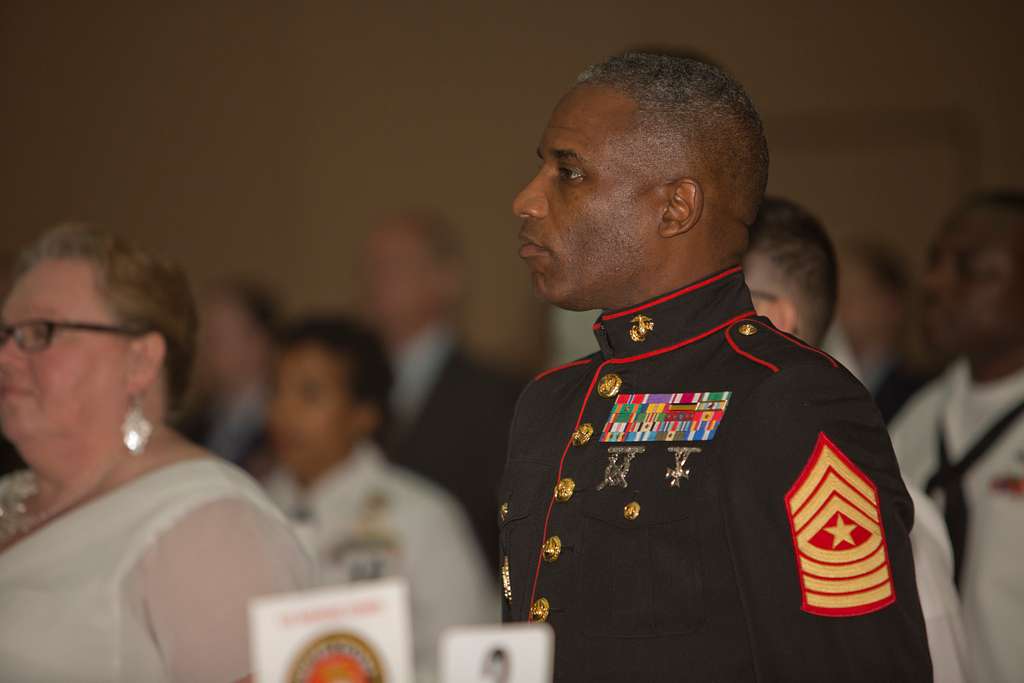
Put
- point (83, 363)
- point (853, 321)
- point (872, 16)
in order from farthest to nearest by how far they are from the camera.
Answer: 1. point (872, 16)
2. point (853, 321)
3. point (83, 363)

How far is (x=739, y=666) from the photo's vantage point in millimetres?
1464

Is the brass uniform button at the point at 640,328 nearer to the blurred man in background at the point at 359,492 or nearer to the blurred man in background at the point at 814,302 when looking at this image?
the blurred man in background at the point at 814,302

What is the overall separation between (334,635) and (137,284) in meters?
1.42

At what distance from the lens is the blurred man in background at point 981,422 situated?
2812 mm

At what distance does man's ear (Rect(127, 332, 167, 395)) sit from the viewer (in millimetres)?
2432

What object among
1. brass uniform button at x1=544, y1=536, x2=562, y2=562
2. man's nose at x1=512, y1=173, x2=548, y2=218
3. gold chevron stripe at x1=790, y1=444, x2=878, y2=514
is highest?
man's nose at x1=512, y1=173, x2=548, y2=218

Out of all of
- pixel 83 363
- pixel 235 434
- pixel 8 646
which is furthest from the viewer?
pixel 235 434

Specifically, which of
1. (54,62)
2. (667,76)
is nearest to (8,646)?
(667,76)

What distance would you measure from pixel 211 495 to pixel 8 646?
1.38 feet

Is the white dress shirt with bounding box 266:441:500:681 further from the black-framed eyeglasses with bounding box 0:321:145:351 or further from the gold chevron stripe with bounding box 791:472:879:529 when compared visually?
the gold chevron stripe with bounding box 791:472:879:529

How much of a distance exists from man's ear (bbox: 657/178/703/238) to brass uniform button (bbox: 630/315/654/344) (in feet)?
0.41

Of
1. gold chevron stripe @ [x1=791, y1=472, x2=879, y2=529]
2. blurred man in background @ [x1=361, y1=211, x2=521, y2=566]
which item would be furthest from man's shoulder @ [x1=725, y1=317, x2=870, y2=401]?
blurred man in background @ [x1=361, y1=211, x2=521, y2=566]

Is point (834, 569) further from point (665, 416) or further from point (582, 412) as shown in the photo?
point (582, 412)

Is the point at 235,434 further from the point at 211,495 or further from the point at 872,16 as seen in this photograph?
the point at 872,16
